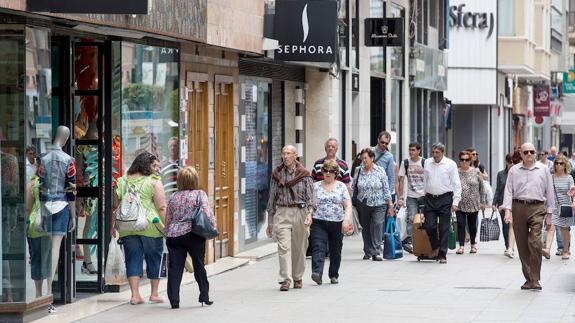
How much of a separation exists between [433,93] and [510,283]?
21899 millimetres

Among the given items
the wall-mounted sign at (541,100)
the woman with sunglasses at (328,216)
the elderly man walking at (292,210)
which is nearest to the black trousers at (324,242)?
the woman with sunglasses at (328,216)

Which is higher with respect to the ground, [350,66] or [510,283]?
[350,66]

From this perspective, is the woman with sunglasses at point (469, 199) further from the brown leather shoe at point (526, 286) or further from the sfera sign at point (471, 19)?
the sfera sign at point (471, 19)

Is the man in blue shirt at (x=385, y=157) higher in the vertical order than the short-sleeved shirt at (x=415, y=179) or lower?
higher

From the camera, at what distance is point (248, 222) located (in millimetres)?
24031

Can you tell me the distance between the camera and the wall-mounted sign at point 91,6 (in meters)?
13.5

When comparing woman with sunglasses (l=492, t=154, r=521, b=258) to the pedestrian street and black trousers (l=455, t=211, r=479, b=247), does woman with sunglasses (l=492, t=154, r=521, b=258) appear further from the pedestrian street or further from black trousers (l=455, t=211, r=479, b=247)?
the pedestrian street

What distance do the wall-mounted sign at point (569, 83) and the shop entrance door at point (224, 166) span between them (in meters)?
46.2

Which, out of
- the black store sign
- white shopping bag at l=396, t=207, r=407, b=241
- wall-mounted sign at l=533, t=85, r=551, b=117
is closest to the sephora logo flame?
the black store sign

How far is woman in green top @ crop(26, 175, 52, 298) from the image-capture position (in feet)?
47.4

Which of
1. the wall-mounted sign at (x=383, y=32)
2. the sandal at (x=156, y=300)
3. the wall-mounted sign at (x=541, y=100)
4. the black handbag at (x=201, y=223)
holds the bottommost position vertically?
the sandal at (x=156, y=300)

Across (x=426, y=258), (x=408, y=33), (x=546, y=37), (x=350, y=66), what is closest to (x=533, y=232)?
(x=426, y=258)

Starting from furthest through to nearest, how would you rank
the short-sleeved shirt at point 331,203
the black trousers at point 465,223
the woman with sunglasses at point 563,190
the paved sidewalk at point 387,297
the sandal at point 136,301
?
the black trousers at point 465,223, the woman with sunglasses at point 563,190, the short-sleeved shirt at point 331,203, the sandal at point 136,301, the paved sidewalk at point 387,297

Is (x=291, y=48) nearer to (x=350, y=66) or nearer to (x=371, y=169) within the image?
(x=371, y=169)
